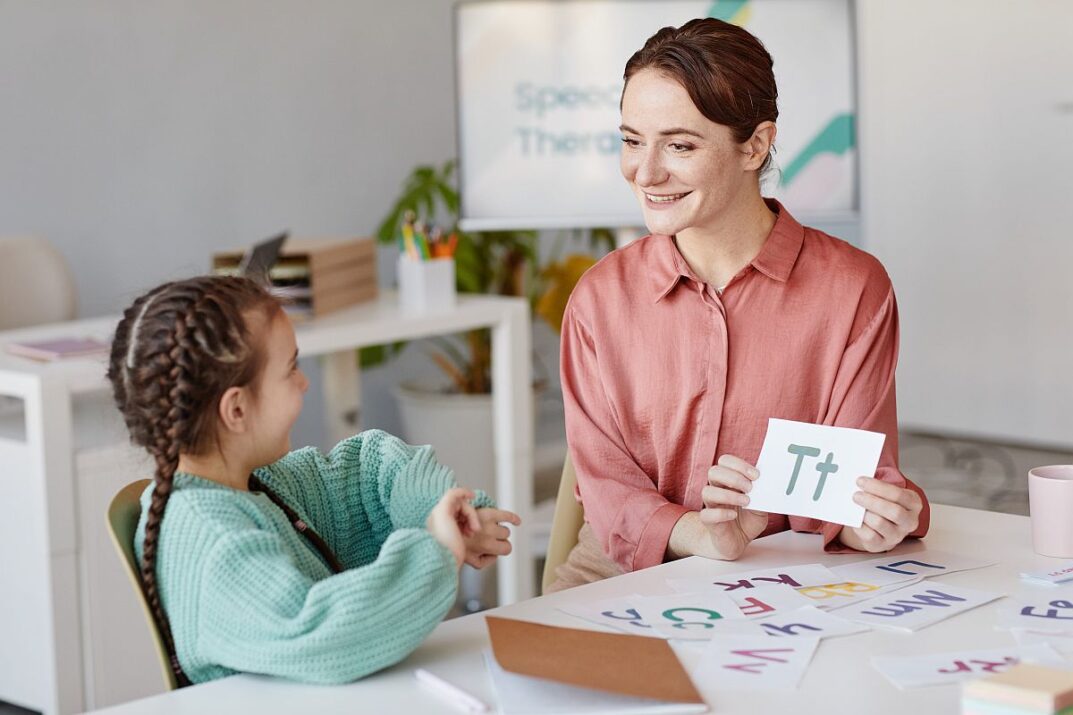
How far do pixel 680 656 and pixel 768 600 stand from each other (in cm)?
18

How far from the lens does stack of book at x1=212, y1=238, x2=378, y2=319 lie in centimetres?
303

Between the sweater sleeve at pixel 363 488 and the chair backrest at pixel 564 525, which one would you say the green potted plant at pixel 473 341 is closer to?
the chair backrest at pixel 564 525

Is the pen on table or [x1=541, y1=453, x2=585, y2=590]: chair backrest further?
[x1=541, y1=453, x2=585, y2=590]: chair backrest

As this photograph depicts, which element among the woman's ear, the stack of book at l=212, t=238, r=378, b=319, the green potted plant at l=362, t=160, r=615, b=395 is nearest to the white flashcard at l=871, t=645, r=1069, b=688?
the woman's ear

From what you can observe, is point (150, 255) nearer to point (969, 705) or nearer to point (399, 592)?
point (399, 592)

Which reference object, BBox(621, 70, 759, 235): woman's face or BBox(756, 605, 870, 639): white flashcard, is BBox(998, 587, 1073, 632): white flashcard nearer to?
BBox(756, 605, 870, 639): white flashcard

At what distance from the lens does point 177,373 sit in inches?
47.8

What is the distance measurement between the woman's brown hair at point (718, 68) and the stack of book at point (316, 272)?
4.96 ft

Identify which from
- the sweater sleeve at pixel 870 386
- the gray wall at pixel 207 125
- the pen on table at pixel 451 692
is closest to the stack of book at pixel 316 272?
the gray wall at pixel 207 125

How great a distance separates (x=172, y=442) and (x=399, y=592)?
250 mm

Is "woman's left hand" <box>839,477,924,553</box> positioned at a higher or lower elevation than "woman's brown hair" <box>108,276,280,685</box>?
lower

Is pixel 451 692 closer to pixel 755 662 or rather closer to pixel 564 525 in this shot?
pixel 755 662

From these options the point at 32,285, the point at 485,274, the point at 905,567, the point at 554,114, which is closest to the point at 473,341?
the point at 485,274

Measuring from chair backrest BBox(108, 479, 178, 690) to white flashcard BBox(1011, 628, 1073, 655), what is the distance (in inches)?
28.9
